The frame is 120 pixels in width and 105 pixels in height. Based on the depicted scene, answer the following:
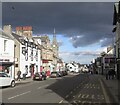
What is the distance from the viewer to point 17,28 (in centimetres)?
7606

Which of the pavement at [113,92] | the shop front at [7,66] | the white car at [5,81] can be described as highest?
the shop front at [7,66]

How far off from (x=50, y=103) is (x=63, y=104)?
84 cm

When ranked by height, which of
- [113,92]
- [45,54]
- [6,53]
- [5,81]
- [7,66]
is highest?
[45,54]

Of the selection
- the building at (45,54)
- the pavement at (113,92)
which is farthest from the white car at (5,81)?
the building at (45,54)

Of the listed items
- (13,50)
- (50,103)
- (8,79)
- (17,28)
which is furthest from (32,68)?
(50,103)

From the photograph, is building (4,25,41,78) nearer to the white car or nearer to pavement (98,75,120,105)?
the white car

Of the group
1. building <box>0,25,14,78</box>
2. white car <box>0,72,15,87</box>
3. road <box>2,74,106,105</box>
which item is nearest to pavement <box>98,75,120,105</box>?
road <box>2,74,106,105</box>

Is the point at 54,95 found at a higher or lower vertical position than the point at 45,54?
lower

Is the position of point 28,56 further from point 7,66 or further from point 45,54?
point 45,54

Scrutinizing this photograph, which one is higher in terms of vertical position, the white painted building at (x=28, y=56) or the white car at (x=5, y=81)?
the white painted building at (x=28, y=56)

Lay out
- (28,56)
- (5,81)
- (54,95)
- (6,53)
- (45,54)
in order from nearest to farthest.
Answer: (54,95)
(5,81)
(6,53)
(28,56)
(45,54)

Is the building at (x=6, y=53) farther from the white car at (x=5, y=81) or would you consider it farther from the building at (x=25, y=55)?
the white car at (x=5, y=81)

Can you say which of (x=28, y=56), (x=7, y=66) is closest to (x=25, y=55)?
(x=28, y=56)

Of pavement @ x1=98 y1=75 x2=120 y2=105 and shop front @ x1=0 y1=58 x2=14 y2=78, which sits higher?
shop front @ x1=0 y1=58 x2=14 y2=78
